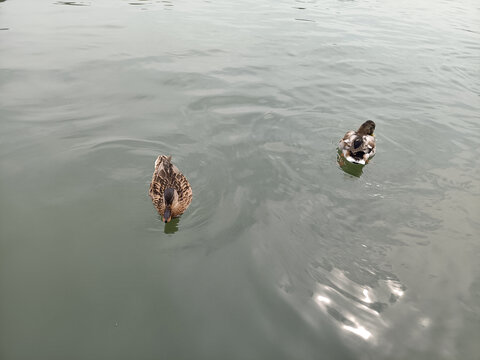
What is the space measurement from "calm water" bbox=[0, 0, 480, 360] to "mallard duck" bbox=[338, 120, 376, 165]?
32 cm

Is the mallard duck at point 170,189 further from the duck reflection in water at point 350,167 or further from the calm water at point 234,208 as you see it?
the duck reflection in water at point 350,167

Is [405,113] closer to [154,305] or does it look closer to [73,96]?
[154,305]

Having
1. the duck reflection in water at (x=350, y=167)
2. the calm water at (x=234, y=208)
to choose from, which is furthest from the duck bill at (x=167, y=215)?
the duck reflection in water at (x=350, y=167)

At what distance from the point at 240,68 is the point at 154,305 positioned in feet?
30.7

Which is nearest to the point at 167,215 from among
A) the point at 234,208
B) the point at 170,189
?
the point at 170,189

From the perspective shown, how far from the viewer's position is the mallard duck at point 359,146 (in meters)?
7.28

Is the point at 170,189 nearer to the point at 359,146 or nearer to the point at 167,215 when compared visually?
the point at 167,215

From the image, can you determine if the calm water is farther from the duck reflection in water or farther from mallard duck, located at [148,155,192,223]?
mallard duck, located at [148,155,192,223]

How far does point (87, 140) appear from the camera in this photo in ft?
25.3

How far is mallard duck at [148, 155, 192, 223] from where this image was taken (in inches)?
225

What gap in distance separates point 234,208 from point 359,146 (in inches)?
122

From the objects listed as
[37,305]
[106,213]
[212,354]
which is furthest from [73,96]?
[212,354]

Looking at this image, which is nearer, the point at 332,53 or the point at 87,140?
the point at 87,140

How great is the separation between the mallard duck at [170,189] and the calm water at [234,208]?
0.26 meters
